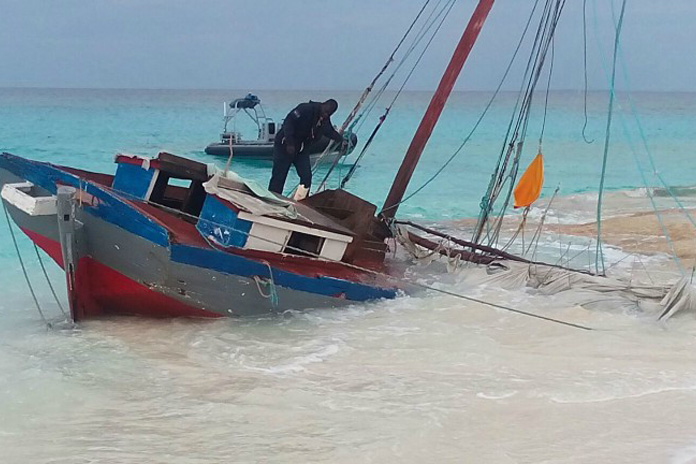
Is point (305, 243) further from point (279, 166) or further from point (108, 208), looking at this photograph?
point (108, 208)

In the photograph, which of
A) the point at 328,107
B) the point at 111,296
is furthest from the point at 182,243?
the point at 328,107

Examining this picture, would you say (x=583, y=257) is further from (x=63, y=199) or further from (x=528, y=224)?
(x=63, y=199)

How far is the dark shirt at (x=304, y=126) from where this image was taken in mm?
9242

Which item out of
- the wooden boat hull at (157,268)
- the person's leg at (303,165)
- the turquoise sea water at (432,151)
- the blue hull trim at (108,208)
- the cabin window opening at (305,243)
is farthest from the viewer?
the turquoise sea water at (432,151)

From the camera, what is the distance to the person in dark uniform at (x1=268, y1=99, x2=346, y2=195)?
364 inches

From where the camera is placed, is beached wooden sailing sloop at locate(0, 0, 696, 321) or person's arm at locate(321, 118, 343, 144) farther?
person's arm at locate(321, 118, 343, 144)

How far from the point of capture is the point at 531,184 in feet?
29.6

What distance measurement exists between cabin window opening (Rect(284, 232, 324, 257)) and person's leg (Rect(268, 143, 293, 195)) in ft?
4.84

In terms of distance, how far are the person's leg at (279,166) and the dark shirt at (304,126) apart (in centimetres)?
14

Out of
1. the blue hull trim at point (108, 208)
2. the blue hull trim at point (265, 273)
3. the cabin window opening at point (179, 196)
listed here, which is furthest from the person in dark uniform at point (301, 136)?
the blue hull trim at point (108, 208)

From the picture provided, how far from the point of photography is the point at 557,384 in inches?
252

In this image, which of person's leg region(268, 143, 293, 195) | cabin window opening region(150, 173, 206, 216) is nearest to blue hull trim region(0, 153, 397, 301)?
cabin window opening region(150, 173, 206, 216)

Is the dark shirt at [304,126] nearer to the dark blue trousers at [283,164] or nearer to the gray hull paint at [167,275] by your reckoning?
the dark blue trousers at [283,164]

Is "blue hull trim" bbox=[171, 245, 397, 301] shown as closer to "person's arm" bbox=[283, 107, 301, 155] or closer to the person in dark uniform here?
the person in dark uniform
